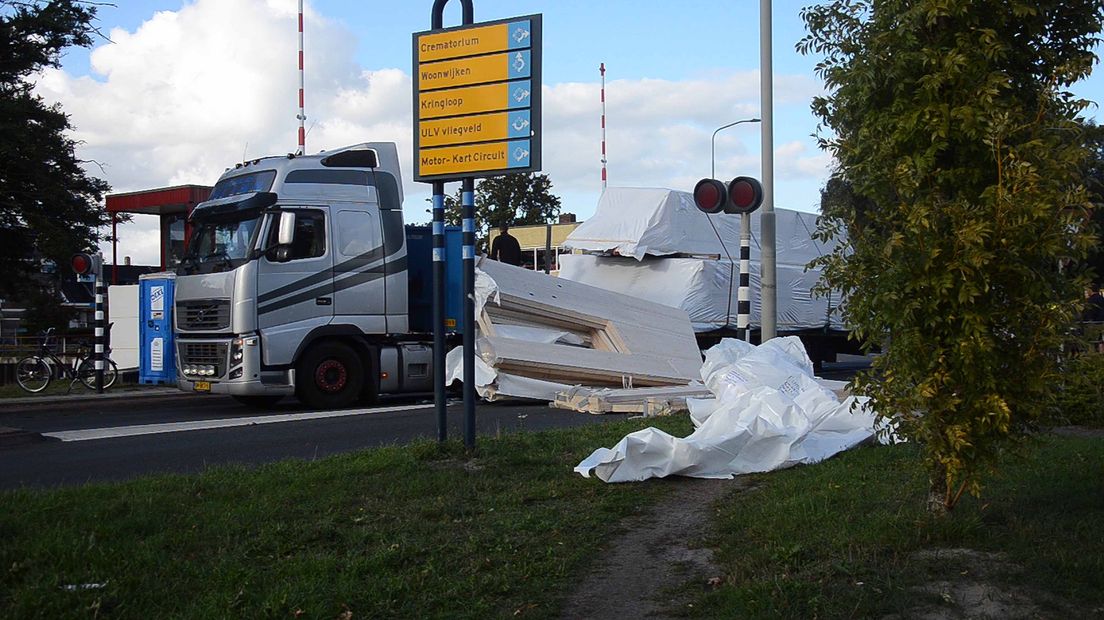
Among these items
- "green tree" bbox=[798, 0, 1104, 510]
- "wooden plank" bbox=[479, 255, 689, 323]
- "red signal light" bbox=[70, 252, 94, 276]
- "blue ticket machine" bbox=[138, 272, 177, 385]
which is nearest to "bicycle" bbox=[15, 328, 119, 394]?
"red signal light" bbox=[70, 252, 94, 276]

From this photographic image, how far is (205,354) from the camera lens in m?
14.5

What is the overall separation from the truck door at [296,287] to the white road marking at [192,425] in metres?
1.04

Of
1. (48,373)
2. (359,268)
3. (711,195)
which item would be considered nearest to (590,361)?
(711,195)

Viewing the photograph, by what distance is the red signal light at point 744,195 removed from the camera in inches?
537

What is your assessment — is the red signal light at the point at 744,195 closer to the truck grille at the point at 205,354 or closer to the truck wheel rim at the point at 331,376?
the truck wheel rim at the point at 331,376

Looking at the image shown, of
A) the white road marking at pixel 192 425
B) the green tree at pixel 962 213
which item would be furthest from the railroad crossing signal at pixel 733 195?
the green tree at pixel 962 213

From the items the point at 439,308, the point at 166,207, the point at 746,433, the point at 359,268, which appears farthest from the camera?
the point at 166,207

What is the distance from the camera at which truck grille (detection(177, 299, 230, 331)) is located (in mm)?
14180

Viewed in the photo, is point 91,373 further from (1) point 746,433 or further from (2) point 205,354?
(1) point 746,433

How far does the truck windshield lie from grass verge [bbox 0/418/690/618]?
269 inches

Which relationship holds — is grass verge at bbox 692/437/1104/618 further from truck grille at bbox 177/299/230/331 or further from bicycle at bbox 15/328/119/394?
bicycle at bbox 15/328/119/394

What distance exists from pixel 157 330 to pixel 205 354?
1417 mm

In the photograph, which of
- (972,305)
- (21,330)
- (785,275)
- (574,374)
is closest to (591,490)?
(972,305)

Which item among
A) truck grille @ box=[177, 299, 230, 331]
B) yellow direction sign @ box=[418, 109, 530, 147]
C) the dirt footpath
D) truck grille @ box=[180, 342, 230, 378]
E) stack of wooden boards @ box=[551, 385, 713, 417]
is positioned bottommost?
the dirt footpath
